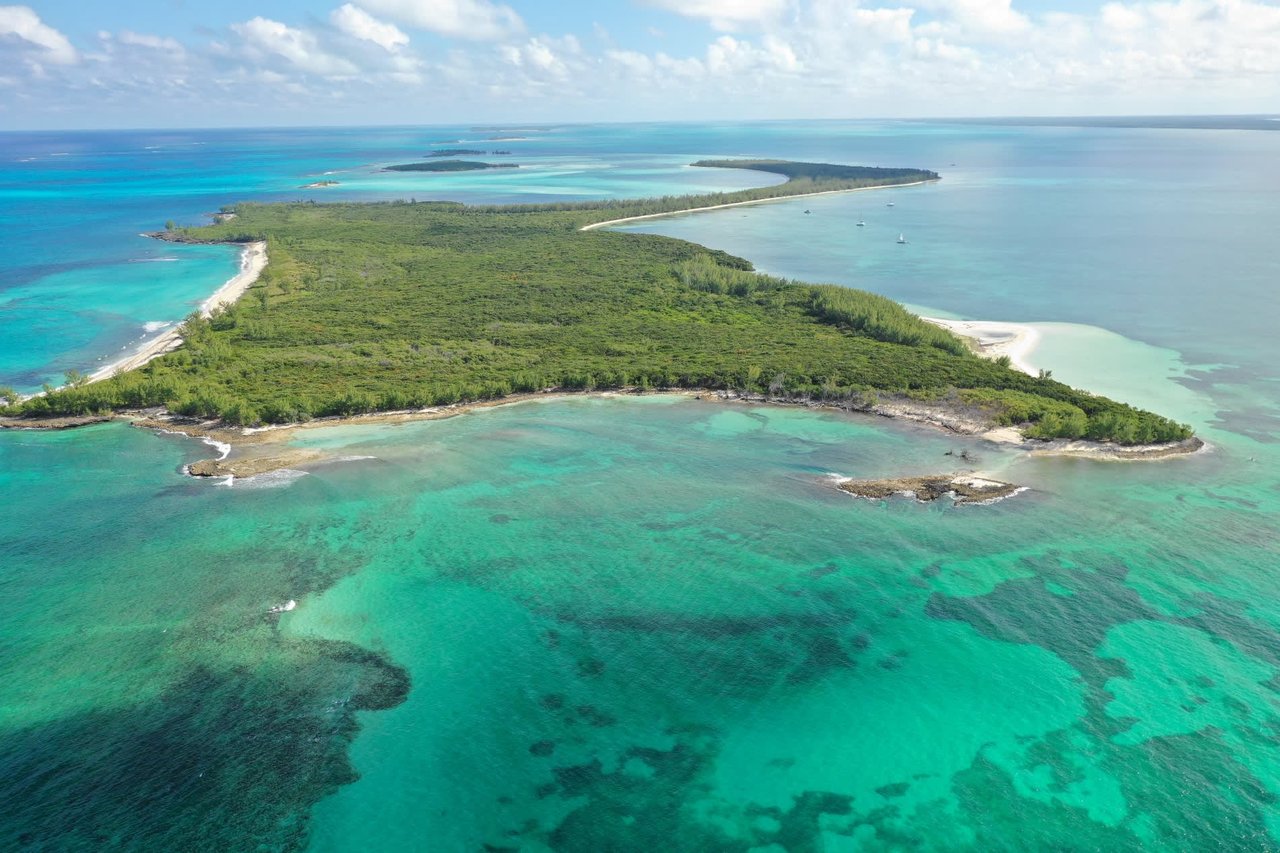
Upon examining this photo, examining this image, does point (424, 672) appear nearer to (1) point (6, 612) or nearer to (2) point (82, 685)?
(2) point (82, 685)

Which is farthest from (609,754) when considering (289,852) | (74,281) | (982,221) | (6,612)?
(982,221)

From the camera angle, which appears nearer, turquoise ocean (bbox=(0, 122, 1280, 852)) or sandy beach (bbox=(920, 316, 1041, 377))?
turquoise ocean (bbox=(0, 122, 1280, 852))

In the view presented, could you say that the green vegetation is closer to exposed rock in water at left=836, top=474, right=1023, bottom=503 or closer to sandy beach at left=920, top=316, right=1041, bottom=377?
sandy beach at left=920, top=316, right=1041, bottom=377

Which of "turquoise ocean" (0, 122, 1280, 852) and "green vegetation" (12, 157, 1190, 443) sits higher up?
"green vegetation" (12, 157, 1190, 443)

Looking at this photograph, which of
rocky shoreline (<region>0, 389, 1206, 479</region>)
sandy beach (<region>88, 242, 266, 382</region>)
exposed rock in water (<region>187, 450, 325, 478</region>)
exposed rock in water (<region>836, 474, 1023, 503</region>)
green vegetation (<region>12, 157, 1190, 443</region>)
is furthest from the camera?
sandy beach (<region>88, 242, 266, 382</region>)

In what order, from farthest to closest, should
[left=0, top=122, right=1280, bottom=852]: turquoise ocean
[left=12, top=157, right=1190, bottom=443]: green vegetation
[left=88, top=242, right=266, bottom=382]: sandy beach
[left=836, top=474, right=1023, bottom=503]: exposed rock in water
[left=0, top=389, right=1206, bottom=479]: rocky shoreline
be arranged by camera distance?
[left=88, top=242, right=266, bottom=382]: sandy beach → [left=12, top=157, right=1190, bottom=443]: green vegetation → [left=0, top=389, right=1206, bottom=479]: rocky shoreline → [left=836, top=474, right=1023, bottom=503]: exposed rock in water → [left=0, top=122, right=1280, bottom=852]: turquoise ocean

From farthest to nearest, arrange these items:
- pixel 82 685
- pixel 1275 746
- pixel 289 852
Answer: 1. pixel 82 685
2. pixel 1275 746
3. pixel 289 852

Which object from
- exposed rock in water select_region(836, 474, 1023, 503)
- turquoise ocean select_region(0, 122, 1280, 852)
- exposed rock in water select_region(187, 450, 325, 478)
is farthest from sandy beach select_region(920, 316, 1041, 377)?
exposed rock in water select_region(187, 450, 325, 478)

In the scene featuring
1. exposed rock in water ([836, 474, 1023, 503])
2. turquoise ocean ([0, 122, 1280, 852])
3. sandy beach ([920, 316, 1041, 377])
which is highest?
sandy beach ([920, 316, 1041, 377])
